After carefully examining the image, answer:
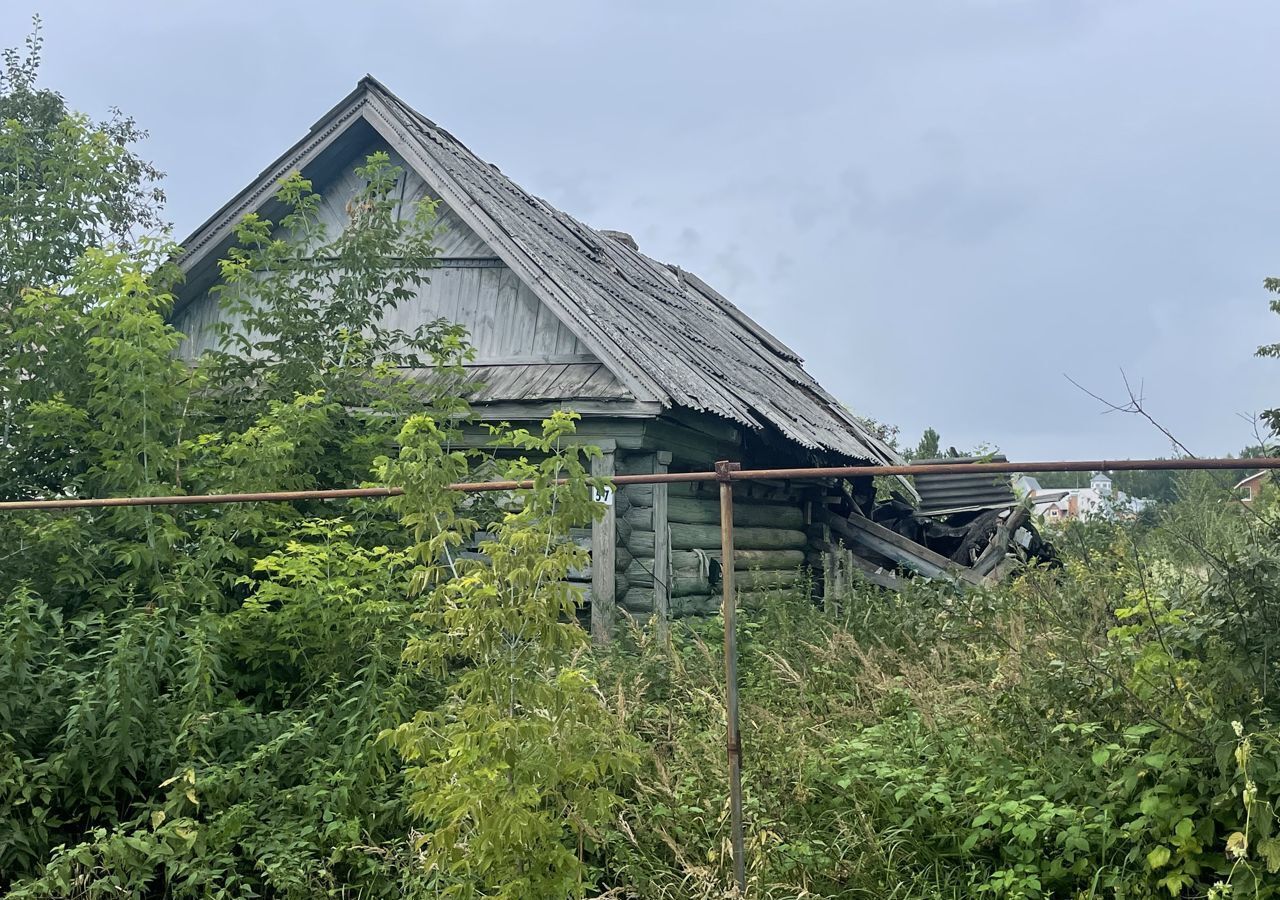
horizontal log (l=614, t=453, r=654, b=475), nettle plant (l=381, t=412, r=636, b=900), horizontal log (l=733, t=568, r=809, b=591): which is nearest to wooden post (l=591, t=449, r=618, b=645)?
horizontal log (l=614, t=453, r=654, b=475)

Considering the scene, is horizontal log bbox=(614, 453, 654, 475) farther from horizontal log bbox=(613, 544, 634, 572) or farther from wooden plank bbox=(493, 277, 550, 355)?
wooden plank bbox=(493, 277, 550, 355)

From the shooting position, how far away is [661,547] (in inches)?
353

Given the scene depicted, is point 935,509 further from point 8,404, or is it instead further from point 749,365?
point 8,404

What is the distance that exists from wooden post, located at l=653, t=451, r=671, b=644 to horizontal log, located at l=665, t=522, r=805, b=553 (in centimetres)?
24

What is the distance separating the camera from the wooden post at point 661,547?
8898mm

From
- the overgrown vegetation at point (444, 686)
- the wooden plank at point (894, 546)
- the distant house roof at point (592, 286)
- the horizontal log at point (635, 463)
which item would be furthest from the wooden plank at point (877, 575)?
the horizontal log at point (635, 463)

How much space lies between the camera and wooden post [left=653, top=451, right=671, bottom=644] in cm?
890

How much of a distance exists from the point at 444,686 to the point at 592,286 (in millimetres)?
4997

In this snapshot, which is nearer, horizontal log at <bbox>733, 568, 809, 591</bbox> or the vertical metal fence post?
the vertical metal fence post

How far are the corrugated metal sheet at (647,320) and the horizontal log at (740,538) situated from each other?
1134 mm

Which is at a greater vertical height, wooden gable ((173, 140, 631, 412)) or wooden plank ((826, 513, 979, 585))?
wooden gable ((173, 140, 631, 412))

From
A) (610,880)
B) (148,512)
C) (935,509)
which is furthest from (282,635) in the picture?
(935,509)

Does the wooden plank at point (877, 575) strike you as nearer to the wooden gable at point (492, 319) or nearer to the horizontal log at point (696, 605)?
the horizontal log at point (696, 605)

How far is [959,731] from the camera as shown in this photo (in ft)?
16.4
